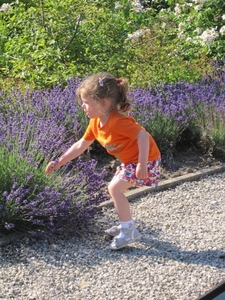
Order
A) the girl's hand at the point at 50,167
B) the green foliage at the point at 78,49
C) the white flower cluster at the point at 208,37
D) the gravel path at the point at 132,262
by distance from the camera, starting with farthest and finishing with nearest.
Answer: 1. the white flower cluster at the point at 208,37
2. the green foliage at the point at 78,49
3. the girl's hand at the point at 50,167
4. the gravel path at the point at 132,262

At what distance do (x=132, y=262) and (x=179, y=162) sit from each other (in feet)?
6.21

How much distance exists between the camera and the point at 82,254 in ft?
13.7

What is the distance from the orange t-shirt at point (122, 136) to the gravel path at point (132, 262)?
1.90 ft

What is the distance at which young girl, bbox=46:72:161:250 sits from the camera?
4.08 meters

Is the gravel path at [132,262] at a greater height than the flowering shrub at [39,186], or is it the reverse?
the flowering shrub at [39,186]

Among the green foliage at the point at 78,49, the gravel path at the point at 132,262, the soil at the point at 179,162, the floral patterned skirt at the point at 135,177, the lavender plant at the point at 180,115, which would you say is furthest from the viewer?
the green foliage at the point at 78,49

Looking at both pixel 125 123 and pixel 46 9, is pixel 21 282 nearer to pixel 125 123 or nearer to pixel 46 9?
pixel 125 123

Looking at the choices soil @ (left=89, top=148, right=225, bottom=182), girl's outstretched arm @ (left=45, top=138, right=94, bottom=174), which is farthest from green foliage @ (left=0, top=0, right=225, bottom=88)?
girl's outstretched arm @ (left=45, top=138, right=94, bottom=174)

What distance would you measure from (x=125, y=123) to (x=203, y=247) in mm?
941

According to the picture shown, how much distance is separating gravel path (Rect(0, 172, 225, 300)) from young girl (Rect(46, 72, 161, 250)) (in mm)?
183

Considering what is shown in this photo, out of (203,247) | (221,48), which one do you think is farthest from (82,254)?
(221,48)

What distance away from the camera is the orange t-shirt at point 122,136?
4121mm

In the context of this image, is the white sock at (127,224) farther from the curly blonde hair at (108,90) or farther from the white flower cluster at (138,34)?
the white flower cluster at (138,34)

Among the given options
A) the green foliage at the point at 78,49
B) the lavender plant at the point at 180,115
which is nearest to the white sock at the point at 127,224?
the lavender plant at the point at 180,115
